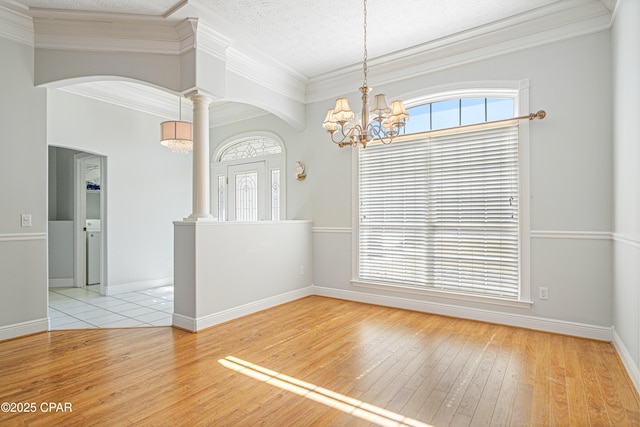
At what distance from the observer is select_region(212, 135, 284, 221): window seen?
560 cm

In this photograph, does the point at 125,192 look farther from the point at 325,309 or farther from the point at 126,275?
the point at 325,309

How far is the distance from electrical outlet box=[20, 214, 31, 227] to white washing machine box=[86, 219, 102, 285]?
8.34ft

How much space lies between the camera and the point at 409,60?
4109mm

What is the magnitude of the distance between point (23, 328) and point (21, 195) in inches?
51.1

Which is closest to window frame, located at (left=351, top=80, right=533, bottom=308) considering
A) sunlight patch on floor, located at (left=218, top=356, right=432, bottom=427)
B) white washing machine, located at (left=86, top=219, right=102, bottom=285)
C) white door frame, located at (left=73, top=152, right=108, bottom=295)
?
sunlight patch on floor, located at (left=218, top=356, right=432, bottom=427)

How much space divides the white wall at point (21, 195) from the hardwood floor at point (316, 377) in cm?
31

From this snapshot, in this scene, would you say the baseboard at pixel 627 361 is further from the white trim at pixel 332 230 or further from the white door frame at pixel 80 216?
the white door frame at pixel 80 216

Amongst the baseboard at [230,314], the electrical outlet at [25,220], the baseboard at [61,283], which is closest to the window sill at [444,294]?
the baseboard at [230,314]

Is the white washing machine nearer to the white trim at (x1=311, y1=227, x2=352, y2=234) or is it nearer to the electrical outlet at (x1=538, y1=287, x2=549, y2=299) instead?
the white trim at (x1=311, y1=227, x2=352, y2=234)

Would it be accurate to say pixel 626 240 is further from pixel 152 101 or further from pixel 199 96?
pixel 152 101

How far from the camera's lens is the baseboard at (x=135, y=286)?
495cm

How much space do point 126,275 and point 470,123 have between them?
5.29 m

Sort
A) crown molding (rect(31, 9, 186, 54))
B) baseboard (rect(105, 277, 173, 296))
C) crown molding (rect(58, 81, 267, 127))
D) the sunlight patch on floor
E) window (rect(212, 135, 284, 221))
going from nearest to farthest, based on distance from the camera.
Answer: the sunlight patch on floor, crown molding (rect(31, 9, 186, 54)), crown molding (rect(58, 81, 267, 127)), baseboard (rect(105, 277, 173, 296)), window (rect(212, 135, 284, 221))

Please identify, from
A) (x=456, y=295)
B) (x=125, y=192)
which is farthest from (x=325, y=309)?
(x=125, y=192)
